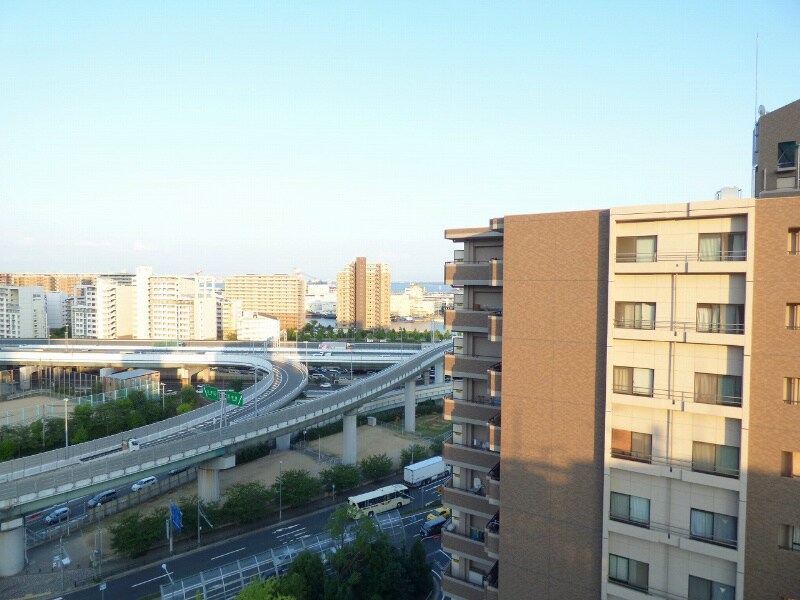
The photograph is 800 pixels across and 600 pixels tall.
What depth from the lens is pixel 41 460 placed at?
26688 millimetres

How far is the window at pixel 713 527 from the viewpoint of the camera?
429 inches

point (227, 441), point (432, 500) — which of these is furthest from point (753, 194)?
point (227, 441)

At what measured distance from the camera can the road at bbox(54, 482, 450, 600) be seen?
2297cm

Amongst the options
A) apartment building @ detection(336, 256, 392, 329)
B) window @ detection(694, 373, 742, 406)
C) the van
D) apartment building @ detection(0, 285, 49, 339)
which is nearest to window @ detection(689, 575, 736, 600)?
window @ detection(694, 373, 742, 406)

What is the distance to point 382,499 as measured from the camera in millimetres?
31828

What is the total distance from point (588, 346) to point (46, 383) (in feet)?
240

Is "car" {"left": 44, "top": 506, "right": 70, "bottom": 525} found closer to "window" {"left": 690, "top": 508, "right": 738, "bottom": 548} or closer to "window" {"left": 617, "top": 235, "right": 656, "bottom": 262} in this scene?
"window" {"left": 690, "top": 508, "right": 738, "bottom": 548}

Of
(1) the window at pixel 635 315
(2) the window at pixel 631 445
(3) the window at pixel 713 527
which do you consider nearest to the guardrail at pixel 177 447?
(2) the window at pixel 631 445

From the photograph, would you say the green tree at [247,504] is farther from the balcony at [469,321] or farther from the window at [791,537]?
the window at [791,537]

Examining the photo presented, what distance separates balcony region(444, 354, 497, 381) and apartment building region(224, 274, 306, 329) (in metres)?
124

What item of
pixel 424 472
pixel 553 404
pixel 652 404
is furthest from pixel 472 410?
pixel 424 472

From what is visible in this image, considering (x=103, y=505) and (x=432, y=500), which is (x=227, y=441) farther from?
(x=432, y=500)

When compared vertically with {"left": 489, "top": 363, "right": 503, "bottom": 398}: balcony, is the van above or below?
below

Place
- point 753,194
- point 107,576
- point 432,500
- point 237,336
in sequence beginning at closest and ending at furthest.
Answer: point 753,194 → point 107,576 → point 432,500 → point 237,336
